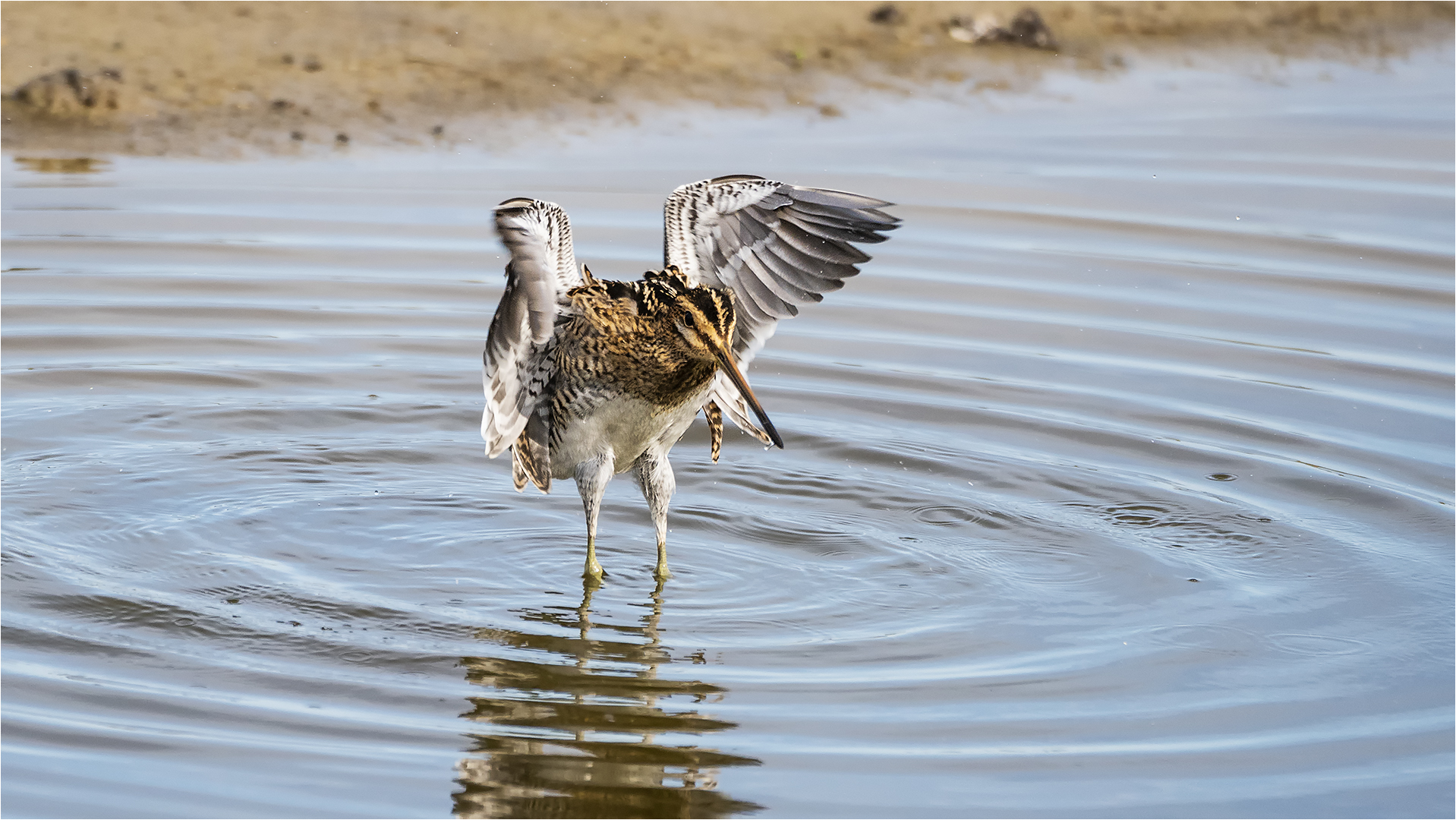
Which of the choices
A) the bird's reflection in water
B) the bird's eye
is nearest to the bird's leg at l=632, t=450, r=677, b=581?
the bird's eye

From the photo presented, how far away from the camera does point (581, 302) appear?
732 centimetres

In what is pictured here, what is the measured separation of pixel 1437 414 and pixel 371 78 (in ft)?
25.0

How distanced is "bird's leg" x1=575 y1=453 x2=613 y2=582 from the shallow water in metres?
0.17

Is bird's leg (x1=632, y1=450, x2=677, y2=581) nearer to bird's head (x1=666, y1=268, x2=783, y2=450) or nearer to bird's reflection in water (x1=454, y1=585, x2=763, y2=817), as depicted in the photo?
bird's head (x1=666, y1=268, x2=783, y2=450)

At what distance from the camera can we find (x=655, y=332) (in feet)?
23.7

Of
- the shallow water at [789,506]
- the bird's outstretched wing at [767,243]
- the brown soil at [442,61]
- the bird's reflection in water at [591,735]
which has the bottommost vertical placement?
the bird's reflection in water at [591,735]

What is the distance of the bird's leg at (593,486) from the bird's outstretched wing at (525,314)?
0.27 m

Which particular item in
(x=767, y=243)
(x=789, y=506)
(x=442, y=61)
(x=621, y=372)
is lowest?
(x=789, y=506)

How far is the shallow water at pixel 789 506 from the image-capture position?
561 centimetres

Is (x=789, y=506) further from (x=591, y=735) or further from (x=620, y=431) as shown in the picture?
(x=591, y=735)

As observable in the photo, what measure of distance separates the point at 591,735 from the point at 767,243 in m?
2.48

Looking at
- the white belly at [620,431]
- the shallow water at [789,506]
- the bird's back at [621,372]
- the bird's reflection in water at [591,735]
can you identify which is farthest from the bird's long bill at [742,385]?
the bird's reflection in water at [591,735]

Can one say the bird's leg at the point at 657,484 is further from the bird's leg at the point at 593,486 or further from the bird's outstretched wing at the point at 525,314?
the bird's outstretched wing at the point at 525,314

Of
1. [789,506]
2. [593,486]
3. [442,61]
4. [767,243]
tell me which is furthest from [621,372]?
[442,61]
